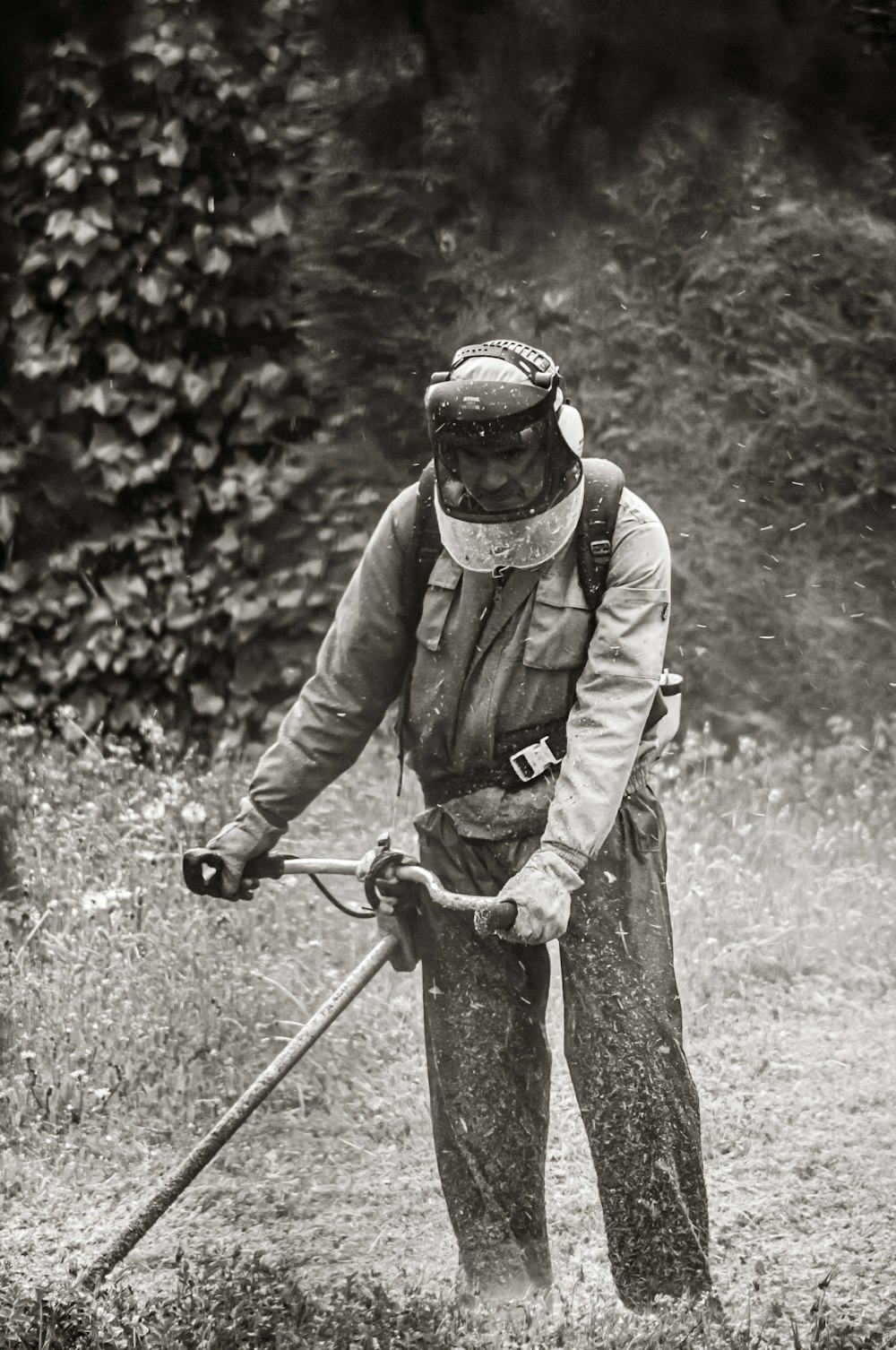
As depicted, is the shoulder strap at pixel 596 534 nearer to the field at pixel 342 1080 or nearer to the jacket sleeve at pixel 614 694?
the jacket sleeve at pixel 614 694

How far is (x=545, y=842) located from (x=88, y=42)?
12.2 feet

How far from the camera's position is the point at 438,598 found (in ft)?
9.84

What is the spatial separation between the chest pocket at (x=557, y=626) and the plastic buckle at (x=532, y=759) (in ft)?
0.54

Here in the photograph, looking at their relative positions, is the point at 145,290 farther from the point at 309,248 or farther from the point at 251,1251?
the point at 251,1251

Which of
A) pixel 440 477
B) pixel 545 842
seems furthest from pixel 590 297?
pixel 545 842

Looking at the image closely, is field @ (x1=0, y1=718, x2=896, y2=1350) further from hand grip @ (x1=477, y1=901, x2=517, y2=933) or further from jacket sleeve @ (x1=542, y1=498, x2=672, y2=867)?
jacket sleeve @ (x1=542, y1=498, x2=672, y2=867)

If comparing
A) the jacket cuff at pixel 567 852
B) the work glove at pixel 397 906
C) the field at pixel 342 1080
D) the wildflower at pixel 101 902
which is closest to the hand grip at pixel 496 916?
the jacket cuff at pixel 567 852

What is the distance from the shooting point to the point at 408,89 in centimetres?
510

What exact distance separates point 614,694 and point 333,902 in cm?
71

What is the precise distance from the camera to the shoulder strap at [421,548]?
3016 millimetres

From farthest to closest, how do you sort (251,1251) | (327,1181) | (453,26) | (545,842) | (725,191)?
(725,191) < (453,26) < (327,1181) < (251,1251) < (545,842)

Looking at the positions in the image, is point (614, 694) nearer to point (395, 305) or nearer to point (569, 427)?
point (569, 427)

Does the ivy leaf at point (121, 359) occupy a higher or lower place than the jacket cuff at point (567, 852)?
lower

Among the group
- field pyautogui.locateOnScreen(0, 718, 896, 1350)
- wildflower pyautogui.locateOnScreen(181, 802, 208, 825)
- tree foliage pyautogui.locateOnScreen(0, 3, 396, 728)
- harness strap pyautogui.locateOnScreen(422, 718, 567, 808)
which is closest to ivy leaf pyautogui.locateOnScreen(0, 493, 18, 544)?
tree foliage pyautogui.locateOnScreen(0, 3, 396, 728)
